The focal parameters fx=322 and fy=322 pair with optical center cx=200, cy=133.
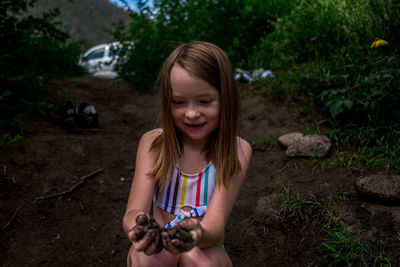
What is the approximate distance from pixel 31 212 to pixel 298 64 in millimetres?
3226

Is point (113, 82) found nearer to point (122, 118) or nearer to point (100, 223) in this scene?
point (122, 118)

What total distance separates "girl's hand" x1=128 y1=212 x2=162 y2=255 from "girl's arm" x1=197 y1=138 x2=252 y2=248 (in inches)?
9.2

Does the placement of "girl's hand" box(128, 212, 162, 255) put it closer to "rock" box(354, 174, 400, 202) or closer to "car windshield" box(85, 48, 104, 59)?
"rock" box(354, 174, 400, 202)

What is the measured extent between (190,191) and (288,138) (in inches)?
63.0

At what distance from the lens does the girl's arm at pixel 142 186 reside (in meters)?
1.37

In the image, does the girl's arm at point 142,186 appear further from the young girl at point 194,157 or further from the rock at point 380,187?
the rock at point 380,187

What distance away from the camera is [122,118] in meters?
4.08

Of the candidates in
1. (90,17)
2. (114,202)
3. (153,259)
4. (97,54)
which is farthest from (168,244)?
(90,17)

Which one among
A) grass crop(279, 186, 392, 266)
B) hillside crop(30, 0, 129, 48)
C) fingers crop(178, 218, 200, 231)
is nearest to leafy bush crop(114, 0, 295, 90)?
grass crop(279, 186, 392, 266)

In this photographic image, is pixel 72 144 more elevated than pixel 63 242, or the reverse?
pixel 72 144

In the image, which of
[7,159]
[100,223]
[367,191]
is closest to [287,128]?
[367,191]

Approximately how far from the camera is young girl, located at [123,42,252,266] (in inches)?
51.0

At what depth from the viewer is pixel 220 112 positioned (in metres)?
1.38

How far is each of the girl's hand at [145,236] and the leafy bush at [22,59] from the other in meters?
1.88
